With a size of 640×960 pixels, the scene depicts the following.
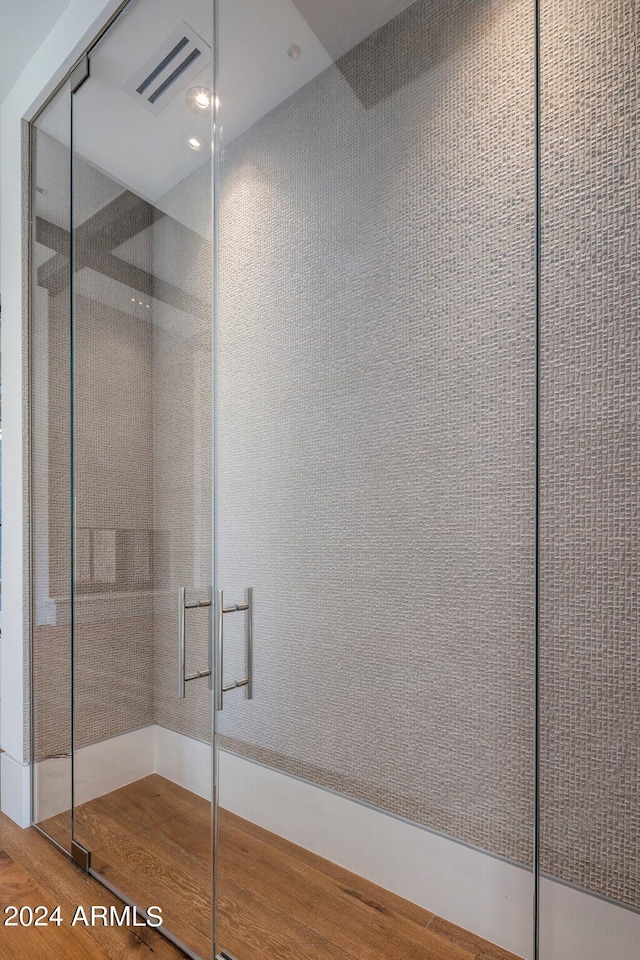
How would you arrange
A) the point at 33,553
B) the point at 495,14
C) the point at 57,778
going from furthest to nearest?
the point at 33,553
the point at 57,778
the point at 495,14

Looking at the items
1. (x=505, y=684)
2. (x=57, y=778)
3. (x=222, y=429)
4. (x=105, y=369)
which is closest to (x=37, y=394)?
(x=105, y=369)

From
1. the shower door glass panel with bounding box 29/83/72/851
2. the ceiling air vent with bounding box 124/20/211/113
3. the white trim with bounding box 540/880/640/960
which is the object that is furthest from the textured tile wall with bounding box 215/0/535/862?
the shower door glass panel with bounding box 29/83/72/851

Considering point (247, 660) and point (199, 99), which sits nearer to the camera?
point (247, 660)

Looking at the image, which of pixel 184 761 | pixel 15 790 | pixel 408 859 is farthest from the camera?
pixel 15 790

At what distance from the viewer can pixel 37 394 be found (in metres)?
2.29

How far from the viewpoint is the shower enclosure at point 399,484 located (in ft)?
4.14

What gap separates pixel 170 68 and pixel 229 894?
2.28 m

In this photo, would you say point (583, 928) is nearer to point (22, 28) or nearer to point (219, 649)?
point (219, 649)

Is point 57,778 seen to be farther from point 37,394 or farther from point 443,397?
point 443,397

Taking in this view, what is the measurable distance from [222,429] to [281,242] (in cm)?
50

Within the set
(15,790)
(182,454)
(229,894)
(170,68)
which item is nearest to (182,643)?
(182,454)

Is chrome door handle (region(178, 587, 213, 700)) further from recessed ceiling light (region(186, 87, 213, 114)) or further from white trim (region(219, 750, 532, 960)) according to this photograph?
recessed ceiling light (region(186, 87, 213, 114))

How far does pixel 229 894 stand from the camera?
1395 mm

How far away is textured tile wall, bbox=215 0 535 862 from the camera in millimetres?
1307
